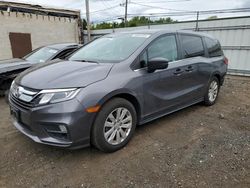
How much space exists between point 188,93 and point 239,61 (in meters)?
6.50

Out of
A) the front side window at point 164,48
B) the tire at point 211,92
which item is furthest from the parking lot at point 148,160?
the front side window at point 164,48

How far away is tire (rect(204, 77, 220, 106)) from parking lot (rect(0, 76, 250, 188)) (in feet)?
3.07

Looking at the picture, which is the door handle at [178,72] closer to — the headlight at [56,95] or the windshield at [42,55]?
the headlight at [56,95]

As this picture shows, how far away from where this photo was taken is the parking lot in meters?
2.43

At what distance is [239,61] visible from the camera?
30.4ft

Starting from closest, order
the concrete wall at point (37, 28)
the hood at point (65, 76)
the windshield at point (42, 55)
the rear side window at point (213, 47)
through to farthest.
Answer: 1. the hood at point (65, 76)
2. the rear side window at point (213, 47)
3. the windshield at point (42, 55)
4. the concrete wall at point (37, 28)

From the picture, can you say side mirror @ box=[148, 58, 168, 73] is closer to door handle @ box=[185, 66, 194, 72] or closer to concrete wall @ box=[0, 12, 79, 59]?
door handle @ box=[185, 66, 194, 72]

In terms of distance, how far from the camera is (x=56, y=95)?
2.51 m

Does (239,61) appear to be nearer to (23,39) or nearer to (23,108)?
(23,108)

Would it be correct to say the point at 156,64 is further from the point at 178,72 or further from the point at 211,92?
the point at 211,92

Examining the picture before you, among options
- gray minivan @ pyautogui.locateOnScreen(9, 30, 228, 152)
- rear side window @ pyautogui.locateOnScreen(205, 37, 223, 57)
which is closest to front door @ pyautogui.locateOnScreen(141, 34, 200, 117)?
gray minivan @ pyautogui.locateOnScreen(9, 30, 228, 152)

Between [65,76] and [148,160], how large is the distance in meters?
1.48

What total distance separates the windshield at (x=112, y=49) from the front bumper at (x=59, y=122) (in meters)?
1.00

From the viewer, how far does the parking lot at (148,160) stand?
243cm
